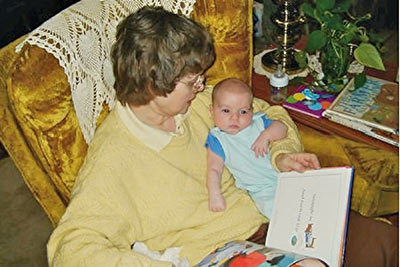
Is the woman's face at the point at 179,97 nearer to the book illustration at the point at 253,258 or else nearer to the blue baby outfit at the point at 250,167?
the blue baby outfit at the point at 250,167

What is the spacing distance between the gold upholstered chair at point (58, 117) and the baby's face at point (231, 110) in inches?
8.4

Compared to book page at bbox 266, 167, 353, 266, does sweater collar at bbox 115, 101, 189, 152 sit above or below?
above

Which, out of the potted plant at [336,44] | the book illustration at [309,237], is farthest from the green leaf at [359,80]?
the book illustration at [309,237]

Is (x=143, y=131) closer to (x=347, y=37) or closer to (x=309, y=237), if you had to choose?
(x=309, y=237)

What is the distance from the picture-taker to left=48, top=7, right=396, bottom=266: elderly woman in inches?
48.4

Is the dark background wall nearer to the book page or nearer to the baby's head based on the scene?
the baby's head

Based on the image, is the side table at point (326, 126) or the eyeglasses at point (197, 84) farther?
the side table at point (326, 126)

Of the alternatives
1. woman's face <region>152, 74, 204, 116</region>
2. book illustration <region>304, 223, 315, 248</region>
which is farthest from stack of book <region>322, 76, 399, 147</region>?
woman's face <region>152, 74, 204, 116</region>

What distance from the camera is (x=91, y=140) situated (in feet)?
4.45

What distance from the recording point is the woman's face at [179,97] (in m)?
1.31

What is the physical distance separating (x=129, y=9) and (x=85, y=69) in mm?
230

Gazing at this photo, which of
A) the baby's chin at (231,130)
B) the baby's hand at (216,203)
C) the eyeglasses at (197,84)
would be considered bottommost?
the baby's hand at (216,203)

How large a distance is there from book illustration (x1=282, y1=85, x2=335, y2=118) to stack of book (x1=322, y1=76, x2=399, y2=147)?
0.04 metres

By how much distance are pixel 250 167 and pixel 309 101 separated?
1.21 ft
